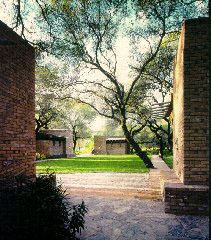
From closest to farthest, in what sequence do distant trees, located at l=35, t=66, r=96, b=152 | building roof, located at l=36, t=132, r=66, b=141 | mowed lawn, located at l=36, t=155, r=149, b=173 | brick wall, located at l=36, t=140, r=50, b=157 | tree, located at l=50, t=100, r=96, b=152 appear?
1. mowed lawn, located at l=36, t=155, r=149, b=173
2. building roof, located at l=36, t=132, r=66, b=141
3. brick wall, located at l=36, t=140, r=50, b=157
4. distant trees, located at l=35, t=66, r=96, b=152
5. tree, located at l=50, t=100, r=96, b=152

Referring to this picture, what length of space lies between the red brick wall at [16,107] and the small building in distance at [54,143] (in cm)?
1977

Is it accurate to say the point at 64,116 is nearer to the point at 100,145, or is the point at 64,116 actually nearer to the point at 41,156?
the point at 100,145

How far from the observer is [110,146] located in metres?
42.8

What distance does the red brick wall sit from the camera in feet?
19.1

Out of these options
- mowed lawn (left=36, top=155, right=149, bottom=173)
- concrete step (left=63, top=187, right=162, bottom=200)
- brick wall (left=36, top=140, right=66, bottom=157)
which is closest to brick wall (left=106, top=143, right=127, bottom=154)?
brick wall (left=36, top=140, right=66, bottom=157)

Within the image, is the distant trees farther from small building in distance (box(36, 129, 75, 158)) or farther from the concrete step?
the concrete step

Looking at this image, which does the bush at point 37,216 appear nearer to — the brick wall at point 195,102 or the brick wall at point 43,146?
the brick wall at point 195,102

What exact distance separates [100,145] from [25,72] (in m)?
35.5

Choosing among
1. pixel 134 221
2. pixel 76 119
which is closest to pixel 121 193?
pixel 134 221

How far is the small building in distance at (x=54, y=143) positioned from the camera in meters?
28.5

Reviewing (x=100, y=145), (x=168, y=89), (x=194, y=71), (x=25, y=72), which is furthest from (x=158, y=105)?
(x=100, y=145)

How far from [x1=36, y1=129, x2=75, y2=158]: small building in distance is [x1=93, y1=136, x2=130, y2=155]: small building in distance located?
762cm

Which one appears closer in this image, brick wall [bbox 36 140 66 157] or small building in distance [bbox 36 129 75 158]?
small building in distance [bbox 36 129 75 158]

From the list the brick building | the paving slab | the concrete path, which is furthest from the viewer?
the paving slab
